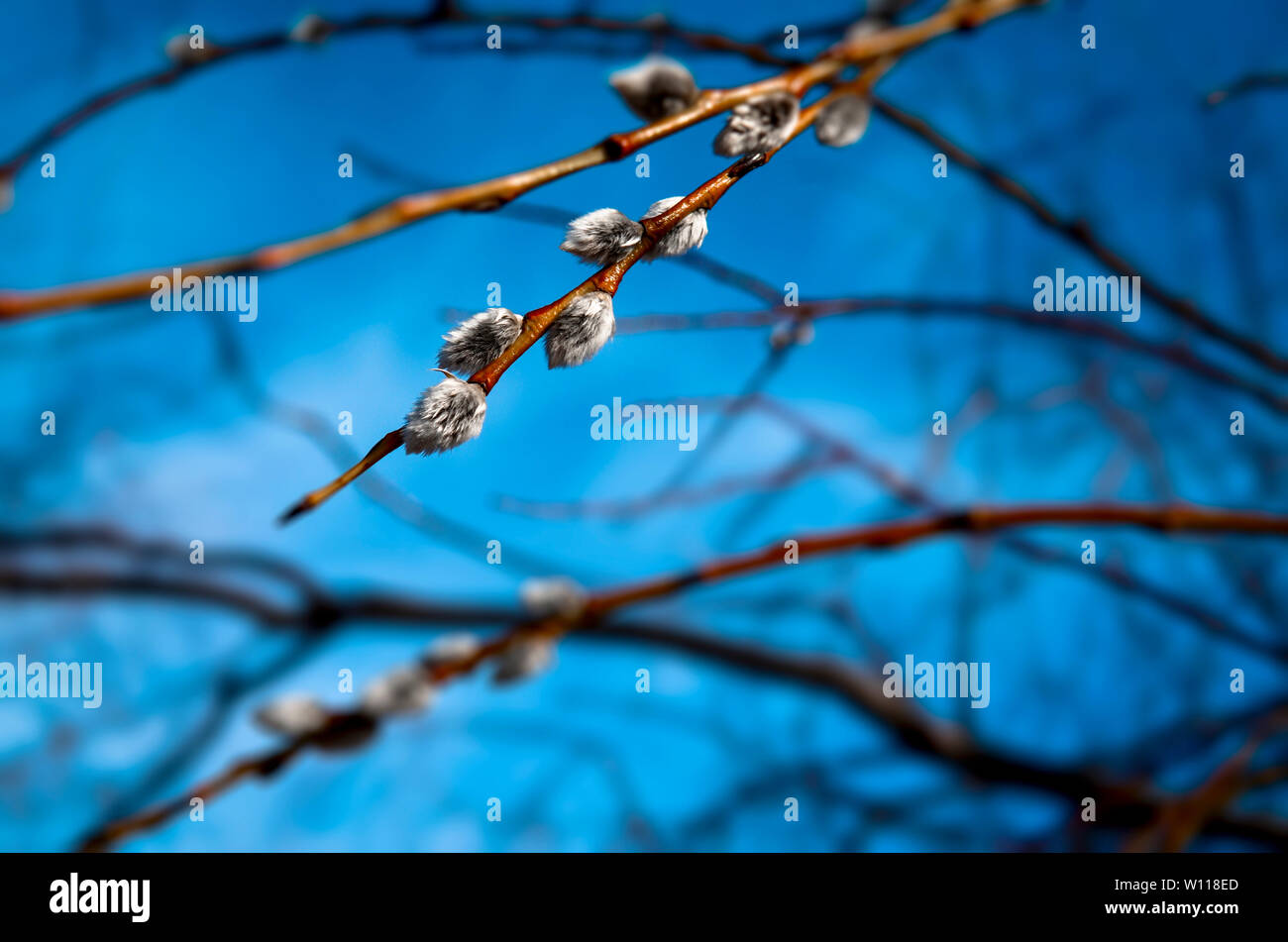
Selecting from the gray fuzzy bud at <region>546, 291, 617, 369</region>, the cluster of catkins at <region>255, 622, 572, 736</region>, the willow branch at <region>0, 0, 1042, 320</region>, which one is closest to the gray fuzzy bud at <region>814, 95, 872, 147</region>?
the willow branch at <region>0, 0, 1042, 320</region>

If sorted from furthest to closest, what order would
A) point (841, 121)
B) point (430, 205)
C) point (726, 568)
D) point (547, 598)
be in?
point (547, 598) → point (726, 568) → point (841, 121) → point (430, 205)

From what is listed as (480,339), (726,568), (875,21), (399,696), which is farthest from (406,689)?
(875,21)

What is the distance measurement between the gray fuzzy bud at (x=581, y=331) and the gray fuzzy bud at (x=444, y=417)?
3 cm

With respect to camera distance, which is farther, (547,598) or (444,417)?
(547,598)

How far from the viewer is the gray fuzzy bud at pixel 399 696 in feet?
1.68

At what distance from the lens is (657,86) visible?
26 cm

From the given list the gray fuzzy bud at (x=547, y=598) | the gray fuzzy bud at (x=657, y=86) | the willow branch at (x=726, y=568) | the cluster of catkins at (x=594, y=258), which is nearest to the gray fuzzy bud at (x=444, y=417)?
the cluster of catkins at (x=594, y=258)

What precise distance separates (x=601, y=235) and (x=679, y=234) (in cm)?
3

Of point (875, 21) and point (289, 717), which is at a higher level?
point (875, 21)

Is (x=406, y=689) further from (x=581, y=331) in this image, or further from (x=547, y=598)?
(x=581, y=331)

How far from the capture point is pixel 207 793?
16.1 inches

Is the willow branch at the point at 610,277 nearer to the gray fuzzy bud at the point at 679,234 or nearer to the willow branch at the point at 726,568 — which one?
the gray fuzzy bud at the point at 679,234

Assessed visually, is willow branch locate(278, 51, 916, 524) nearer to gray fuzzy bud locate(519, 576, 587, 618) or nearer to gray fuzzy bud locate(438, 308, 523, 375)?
gray fuzzy bud locate(438, 308, 523, 375)
